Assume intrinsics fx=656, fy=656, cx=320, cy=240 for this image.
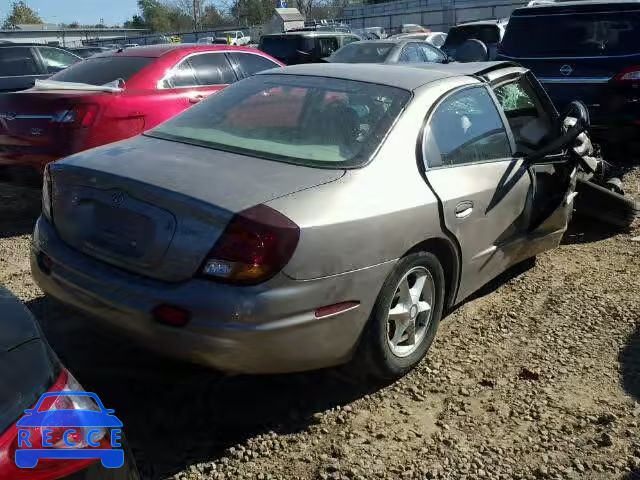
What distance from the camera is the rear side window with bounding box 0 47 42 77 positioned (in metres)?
9.95

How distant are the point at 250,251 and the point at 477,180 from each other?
157 centimetres

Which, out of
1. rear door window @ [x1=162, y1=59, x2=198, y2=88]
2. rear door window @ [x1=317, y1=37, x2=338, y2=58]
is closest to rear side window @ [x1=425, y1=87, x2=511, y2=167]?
rear door window @ [x1=162, y1=59, x2=198, y2=88]

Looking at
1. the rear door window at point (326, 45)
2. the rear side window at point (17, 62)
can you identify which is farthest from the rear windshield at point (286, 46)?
the rear side window at point (17, 62)

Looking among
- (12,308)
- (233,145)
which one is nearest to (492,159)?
(233,145)

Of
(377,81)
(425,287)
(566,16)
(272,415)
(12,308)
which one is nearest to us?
(12,308)

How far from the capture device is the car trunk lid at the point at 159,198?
8.71ft

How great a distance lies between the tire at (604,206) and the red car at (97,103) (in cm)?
369

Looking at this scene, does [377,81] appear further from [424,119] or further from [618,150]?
[618,150]

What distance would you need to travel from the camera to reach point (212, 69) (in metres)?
6.94

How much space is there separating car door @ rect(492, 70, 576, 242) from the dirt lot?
0.61 m

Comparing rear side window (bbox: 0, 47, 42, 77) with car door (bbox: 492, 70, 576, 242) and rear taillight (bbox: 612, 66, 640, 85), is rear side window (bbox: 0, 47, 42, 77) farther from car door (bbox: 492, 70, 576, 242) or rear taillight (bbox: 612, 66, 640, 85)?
rear taillight (bbox: 612, 66, 640, 85)

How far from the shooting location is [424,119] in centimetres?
340

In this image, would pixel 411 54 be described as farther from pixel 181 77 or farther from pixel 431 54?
pixel 181 77

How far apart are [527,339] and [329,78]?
1901 millimetres
